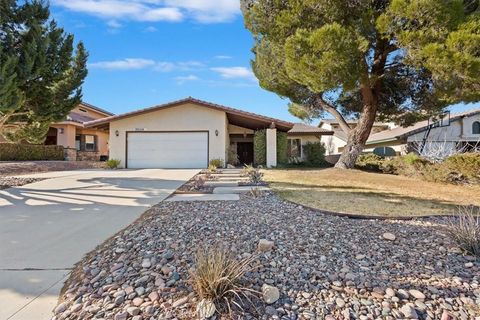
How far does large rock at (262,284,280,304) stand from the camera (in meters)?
2.77

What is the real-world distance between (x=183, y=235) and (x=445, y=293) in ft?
10.5

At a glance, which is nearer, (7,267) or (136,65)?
Answer: (7,267)

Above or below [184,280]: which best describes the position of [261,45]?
above

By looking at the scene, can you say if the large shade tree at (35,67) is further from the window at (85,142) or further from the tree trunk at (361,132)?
the window at (85,142)

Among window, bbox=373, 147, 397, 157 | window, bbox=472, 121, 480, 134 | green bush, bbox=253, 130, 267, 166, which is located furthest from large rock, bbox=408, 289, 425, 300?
window, bbox=472, 121, 480, 134

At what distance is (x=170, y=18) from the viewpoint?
519 inches

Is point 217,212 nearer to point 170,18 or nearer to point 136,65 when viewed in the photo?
point 170,18

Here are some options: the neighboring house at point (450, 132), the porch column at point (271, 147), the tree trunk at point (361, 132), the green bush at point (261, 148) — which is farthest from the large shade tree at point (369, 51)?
the neighboring house at point (450, 132)

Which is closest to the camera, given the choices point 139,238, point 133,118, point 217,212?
point 139,238

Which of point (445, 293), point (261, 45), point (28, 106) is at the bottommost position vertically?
point (445, 293)

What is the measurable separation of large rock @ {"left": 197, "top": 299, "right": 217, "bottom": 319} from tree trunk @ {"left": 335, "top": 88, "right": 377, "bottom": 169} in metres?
13.5

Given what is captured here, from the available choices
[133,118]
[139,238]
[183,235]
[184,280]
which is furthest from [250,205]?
[133,118]

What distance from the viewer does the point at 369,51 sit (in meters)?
12.5

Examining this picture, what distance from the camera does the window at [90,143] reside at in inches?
1042
